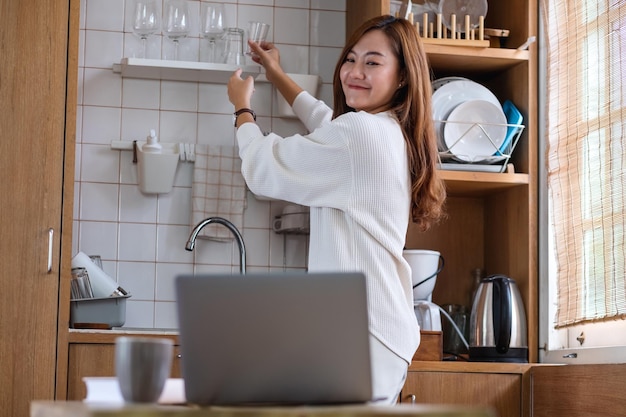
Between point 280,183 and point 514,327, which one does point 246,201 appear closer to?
point 514,327

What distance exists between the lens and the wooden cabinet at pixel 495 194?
3174 millimetres

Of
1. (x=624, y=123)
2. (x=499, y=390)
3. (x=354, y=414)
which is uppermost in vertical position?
(x=624, y=123)

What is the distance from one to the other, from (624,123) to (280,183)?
1.03 meters

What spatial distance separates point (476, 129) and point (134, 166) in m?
1.17

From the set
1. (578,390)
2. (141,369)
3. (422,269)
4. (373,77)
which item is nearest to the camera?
(141,369)

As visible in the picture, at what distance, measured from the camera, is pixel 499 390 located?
2.91 m

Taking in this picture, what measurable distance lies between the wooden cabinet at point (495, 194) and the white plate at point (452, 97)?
90 millimetres

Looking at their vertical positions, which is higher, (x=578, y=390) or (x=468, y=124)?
(x=468, y=124)

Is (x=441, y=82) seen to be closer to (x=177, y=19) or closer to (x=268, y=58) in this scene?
(x=268, y=58)

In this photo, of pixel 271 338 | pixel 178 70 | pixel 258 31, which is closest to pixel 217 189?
pixel 178 70

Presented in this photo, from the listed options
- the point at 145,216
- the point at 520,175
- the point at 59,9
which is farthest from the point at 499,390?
the point at 59,9

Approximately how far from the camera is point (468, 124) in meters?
3.19

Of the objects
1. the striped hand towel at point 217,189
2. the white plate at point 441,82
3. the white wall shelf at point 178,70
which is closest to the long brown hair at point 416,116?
the white plate at point 441,82

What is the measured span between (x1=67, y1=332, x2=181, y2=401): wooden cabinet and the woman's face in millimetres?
979
